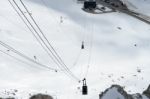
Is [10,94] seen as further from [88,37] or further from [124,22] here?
[124,22]

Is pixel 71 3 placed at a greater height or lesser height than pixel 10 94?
greater

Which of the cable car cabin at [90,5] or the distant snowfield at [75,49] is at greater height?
the cable car cabin at [90,5]

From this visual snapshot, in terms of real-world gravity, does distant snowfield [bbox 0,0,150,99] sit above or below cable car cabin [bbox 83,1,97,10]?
below

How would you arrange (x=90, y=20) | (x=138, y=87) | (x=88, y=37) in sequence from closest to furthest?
(x=138, y=87) → (x=88, y=37) → (x=90, y=20)

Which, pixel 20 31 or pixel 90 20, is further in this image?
pixel 90 20

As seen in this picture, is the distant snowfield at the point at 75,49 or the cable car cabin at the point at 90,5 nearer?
the distant snowfield at the point at 75,49

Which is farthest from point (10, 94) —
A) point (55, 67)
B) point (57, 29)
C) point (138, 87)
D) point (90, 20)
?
point (90, 20)

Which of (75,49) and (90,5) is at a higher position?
(90,5)

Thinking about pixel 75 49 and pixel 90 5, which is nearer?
pixel 75 49
